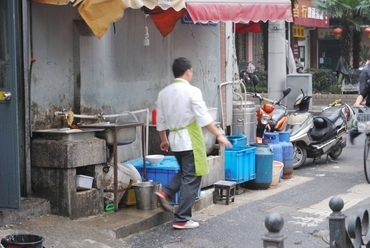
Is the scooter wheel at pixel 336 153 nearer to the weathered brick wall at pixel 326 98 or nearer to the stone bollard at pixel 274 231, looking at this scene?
the stone bollard at pixel 274 231

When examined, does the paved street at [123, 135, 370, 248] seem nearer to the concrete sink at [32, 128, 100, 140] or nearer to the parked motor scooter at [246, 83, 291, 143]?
the parked motor scooter at [246, 83, 291, 143]

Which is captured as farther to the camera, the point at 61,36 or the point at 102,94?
the point at 102,94

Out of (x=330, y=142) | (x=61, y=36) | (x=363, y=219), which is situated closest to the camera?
(x=363, y=219)

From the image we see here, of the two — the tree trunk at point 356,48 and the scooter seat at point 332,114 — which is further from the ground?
the tree trunk at point 356,48

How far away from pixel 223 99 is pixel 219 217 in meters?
2.89

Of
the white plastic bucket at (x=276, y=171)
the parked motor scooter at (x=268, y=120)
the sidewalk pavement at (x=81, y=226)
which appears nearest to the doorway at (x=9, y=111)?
the sidewalk pavement at (x=81, y=226)

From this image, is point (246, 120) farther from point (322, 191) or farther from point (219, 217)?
point (219, 217)

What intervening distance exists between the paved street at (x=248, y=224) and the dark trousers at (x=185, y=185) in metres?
0.23

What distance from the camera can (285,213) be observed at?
898cm

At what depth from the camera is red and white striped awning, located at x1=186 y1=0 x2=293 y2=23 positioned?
28.1 feet

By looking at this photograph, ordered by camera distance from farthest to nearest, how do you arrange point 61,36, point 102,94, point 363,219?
point 102,94, point 61,36, point 363,219

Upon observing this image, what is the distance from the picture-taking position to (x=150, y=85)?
32.7 ft

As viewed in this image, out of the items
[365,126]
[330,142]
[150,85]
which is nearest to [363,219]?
[150,85]

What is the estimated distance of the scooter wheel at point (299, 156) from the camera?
41.5 feet
